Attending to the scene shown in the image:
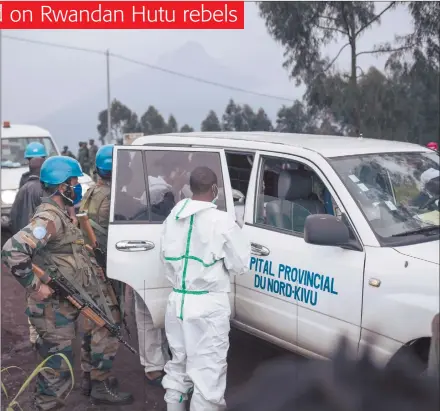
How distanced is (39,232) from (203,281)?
106 centimetres

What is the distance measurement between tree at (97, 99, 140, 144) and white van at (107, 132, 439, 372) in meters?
18.0

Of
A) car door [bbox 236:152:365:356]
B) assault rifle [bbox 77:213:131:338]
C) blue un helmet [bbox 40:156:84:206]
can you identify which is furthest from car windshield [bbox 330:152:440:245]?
assault rifle [bbox 77:213:131:338]

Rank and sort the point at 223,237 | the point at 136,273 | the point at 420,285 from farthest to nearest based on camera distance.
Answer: the point at 136,273, the point at 223,237, the point at 420,285

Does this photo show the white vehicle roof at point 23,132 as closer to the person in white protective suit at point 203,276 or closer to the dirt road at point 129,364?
the dirt road at point 129,364

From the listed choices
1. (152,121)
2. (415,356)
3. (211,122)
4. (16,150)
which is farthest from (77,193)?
(152,121)

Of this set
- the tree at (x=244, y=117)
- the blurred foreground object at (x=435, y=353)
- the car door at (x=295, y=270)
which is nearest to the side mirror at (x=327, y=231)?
the car door at (x=295, y=270)

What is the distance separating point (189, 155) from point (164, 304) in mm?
1049

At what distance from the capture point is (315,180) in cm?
382

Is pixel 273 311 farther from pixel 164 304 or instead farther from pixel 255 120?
pixel 255 120

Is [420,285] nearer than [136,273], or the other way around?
[420,285]

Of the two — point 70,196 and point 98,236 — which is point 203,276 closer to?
point 70,196

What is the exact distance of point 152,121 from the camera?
21.6 metres

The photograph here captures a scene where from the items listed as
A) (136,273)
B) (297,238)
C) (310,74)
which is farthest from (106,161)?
(310,74)

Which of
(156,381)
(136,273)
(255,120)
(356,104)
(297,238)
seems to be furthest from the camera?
(255,120)
